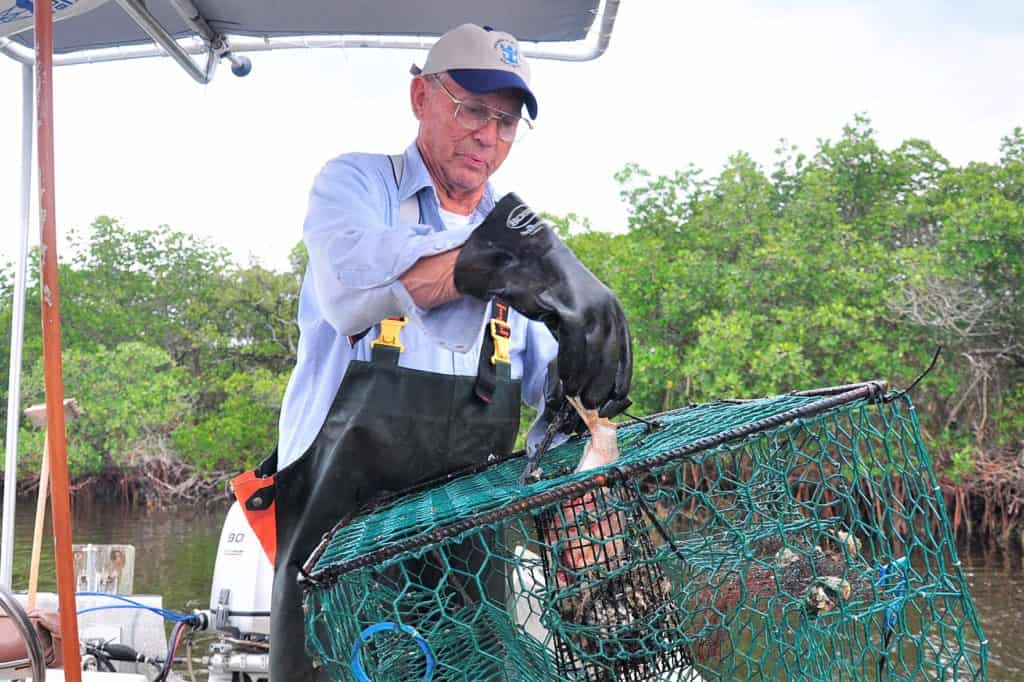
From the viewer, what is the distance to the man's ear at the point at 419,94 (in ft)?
7.35

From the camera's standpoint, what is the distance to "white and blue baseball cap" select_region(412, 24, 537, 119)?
2.09m

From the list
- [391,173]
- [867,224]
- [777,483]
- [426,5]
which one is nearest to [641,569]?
[777,483]

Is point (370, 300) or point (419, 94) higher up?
point (419, 94)

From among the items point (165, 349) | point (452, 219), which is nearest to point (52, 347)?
point (452, 219)

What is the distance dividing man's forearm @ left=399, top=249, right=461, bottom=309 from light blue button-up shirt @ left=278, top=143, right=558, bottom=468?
0.01 metres

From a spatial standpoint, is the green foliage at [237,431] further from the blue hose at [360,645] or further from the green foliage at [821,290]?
the blue hose at [360,645]

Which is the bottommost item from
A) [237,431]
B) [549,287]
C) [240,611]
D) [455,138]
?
[237,431]

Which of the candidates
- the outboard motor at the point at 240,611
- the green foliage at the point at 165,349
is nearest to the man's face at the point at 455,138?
the outboard motor at the point at 240,611

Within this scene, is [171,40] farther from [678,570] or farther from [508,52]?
[678,570]

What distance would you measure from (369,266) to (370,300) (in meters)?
0.06

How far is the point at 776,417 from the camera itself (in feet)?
4.85

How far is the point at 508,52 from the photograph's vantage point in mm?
2117

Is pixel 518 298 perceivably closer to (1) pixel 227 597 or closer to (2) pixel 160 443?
(1) pixel 227 597

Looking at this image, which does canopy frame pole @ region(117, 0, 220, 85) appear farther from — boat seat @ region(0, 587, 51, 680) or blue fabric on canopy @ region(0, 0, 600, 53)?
boat seat @ region(0, 587, 51, 680)
